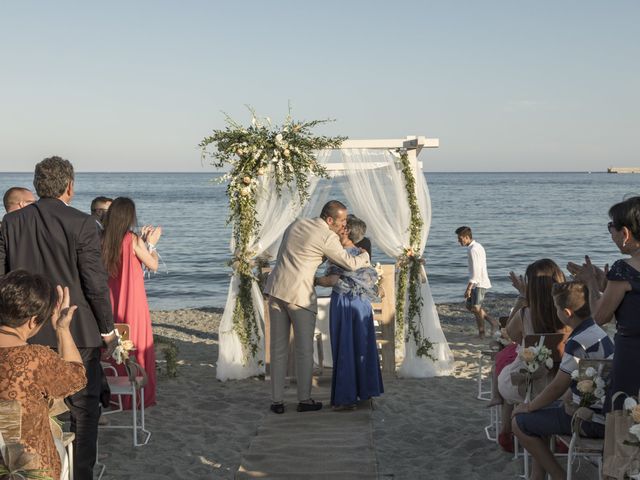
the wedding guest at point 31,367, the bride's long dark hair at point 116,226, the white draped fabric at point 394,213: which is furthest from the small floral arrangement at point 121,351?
the white draped fabric at point 394,213

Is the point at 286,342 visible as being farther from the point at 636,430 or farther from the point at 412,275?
the point at 636,430

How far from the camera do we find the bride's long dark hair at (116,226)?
6.89m

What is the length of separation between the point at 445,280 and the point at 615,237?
18.4m

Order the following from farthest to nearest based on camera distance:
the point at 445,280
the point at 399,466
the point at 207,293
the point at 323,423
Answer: the point at 445,280, the point at 207,293, the point at 323,423, the point at 399,466

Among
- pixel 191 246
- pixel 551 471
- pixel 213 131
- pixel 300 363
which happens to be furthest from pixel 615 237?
pixel 191 246

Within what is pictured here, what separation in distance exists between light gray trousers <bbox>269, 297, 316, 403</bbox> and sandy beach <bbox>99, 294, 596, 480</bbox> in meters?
0.39

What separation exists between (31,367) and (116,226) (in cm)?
349

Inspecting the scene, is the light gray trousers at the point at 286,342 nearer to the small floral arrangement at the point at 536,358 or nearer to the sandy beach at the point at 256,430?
the sandy beach at the point at 256,430

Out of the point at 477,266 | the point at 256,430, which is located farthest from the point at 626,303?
the point at 477,266

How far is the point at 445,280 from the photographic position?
22.3 meters

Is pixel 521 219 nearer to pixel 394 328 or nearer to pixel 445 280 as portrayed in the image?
pixel 445 280

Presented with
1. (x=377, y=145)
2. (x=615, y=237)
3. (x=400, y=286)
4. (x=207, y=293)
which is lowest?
(x=207, y=293)

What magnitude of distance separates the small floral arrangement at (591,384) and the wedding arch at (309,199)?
171 inches

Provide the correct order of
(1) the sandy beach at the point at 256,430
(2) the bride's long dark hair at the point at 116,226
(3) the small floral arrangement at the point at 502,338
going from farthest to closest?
(2) the bride's long dark hair at the point at 116,226 → (3) the small floral arrangement at the point at 502,338 → (1) the sandy beach at the point at 256,430
